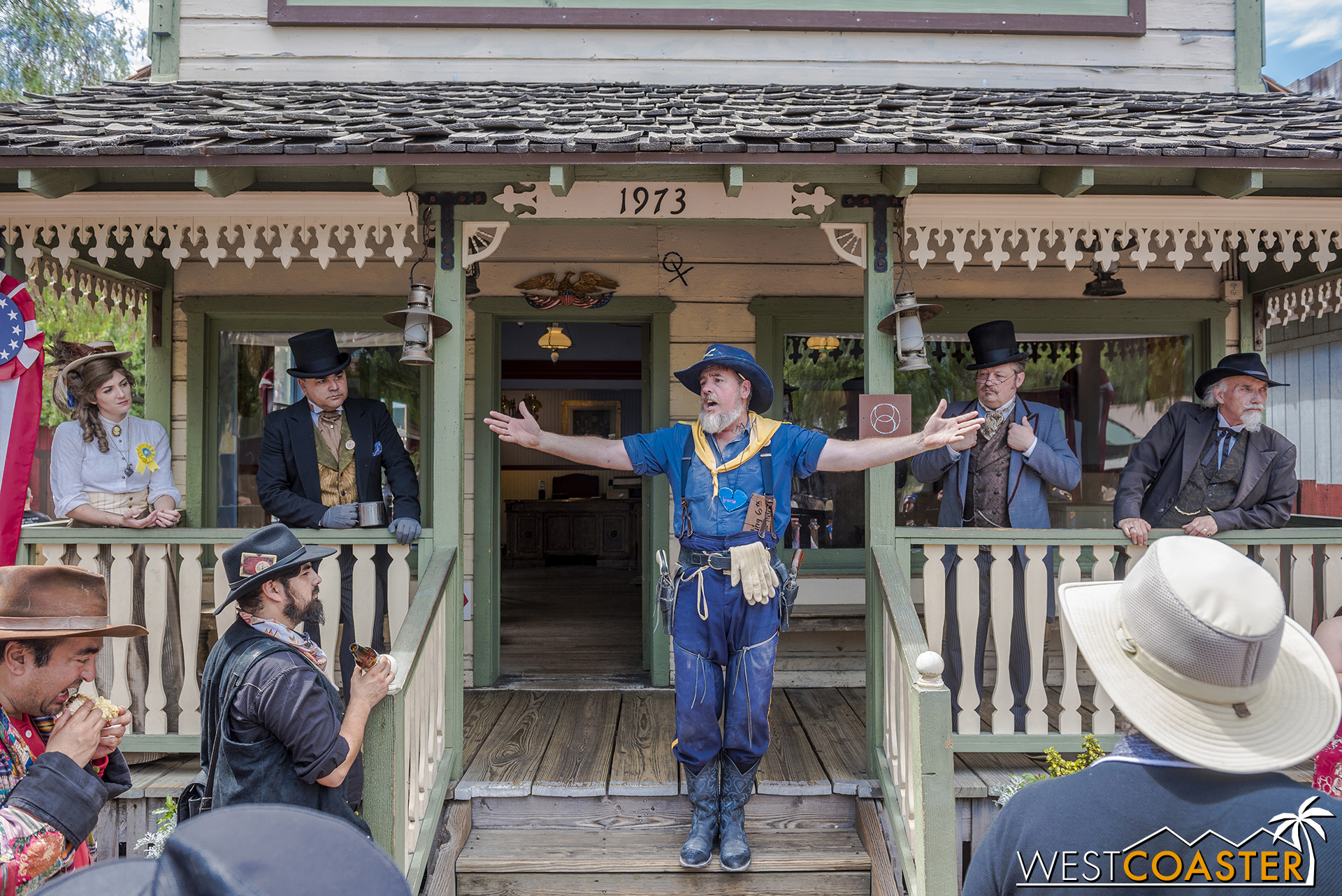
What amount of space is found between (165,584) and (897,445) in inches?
124

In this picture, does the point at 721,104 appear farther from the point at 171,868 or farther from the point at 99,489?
the point at 171,868

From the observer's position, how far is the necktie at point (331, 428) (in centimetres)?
419

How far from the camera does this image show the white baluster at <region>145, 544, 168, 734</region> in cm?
381

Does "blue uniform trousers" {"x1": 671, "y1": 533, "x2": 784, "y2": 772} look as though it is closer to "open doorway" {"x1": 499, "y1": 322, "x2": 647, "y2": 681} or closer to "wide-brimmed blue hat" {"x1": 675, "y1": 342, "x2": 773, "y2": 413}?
"wide-brimmed blue hat" {"x1": 675, "y1": 342, "x2": 773, "y2": 413}

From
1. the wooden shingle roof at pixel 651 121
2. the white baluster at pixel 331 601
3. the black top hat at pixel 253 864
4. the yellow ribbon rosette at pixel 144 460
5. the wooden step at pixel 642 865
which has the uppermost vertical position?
the wooden shingle roof at pixel 651 121

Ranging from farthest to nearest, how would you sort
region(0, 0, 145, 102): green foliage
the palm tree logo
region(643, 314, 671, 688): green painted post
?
region(0, 0, 145, 102): green foliage → region(643, 314, 671, 688): green painted post → the palm tree logo

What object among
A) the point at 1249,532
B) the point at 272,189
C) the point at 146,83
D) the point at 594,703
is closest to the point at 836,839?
the point at 594,703

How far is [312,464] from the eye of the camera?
13.6 ft

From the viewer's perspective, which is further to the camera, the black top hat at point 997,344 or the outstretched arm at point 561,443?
the black top hat at point 997,344

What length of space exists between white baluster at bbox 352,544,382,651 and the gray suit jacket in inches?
96.9

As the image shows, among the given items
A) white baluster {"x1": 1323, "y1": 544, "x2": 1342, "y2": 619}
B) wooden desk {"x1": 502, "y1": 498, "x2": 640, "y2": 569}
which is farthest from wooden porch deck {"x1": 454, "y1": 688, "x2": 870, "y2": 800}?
wooden desk {"x1": 502, "y1": 498, "x2": 640, "y2": 569}

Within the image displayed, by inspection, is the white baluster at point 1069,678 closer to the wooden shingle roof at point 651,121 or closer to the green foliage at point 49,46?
the wooden shingle roof at point 651,121

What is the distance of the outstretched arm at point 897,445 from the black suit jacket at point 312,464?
1.85m

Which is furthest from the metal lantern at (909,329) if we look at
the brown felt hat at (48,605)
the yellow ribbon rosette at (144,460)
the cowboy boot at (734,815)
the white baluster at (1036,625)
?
the yellow ribbon rosette at (144,460)
